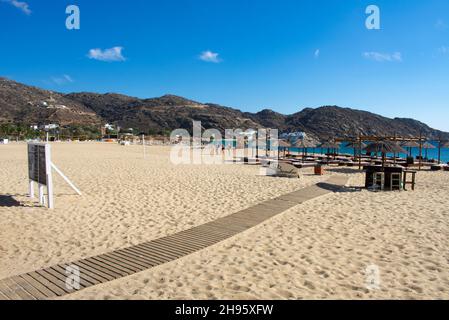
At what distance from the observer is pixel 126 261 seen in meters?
4.26

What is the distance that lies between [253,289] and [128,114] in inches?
4243

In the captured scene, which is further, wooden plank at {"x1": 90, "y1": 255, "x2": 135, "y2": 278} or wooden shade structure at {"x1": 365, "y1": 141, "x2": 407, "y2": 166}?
wooden shade structure at {"x1": 365, "y1": 141, "x2": 407, "y2": 166}

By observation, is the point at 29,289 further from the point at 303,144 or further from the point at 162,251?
the point at 303,144

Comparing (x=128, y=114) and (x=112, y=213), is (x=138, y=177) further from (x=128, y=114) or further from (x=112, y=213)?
(x=128, y=114)

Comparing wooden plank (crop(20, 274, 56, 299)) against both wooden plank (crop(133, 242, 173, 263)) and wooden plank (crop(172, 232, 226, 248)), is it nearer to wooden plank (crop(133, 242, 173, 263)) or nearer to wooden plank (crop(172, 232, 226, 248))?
wooden plank (crop(133, 242, 173, 263))

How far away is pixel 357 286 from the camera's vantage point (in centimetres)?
357

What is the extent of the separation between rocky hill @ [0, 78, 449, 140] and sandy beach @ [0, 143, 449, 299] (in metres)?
78.2

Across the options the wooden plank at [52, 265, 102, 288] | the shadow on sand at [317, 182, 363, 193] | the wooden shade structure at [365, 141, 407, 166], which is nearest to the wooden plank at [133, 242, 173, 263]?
the wooden plank at [52, 265, 102, 288]

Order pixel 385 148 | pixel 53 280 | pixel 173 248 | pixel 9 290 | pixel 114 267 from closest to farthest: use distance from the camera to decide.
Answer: pixel 9 290, pixel 53 280, pixel 114 267, pixel 173 248, pixel 385 148

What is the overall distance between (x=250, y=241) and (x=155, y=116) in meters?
100

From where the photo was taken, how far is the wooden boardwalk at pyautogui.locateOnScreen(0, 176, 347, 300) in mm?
3418

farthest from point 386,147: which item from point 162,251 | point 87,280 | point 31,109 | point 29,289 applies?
point 31,109

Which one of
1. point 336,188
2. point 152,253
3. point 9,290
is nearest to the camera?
point 9,290
